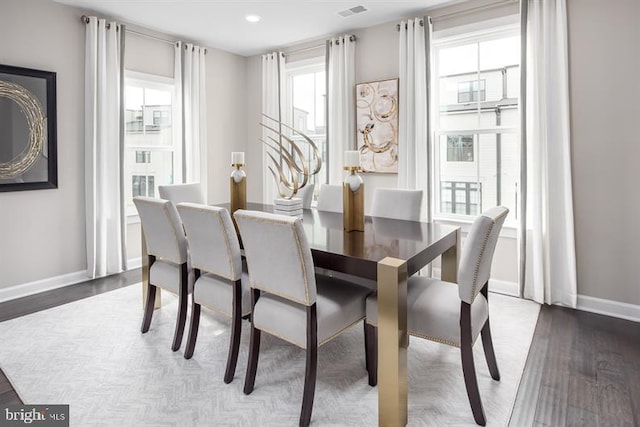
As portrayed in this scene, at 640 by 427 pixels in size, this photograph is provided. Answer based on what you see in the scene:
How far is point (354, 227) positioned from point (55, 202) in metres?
3.09

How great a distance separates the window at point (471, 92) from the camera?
151 inches

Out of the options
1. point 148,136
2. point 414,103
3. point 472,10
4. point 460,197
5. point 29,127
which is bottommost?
point 460,197

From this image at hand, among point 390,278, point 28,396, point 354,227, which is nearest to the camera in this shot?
point 390,278

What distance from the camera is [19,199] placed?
363 cm

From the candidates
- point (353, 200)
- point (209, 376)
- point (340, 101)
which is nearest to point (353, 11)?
point (340, 101)

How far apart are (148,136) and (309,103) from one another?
203cm

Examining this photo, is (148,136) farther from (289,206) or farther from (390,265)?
(390,265)

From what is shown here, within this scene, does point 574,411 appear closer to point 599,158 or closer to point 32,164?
point 599,158

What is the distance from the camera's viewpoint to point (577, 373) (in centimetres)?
231

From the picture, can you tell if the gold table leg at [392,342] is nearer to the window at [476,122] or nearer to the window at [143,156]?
the window at [476,122]

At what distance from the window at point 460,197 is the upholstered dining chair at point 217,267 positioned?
2.46 m

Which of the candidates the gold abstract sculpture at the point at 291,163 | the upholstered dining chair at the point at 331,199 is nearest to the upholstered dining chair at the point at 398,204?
the upholstered dining chair at the point at 331,199

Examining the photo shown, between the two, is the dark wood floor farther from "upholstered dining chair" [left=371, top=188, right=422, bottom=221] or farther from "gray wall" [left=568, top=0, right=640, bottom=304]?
"upholstered dining chair" [left=371, top=188, right=422, bottom=221]

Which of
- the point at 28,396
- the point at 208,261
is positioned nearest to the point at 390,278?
the point at 208,261
